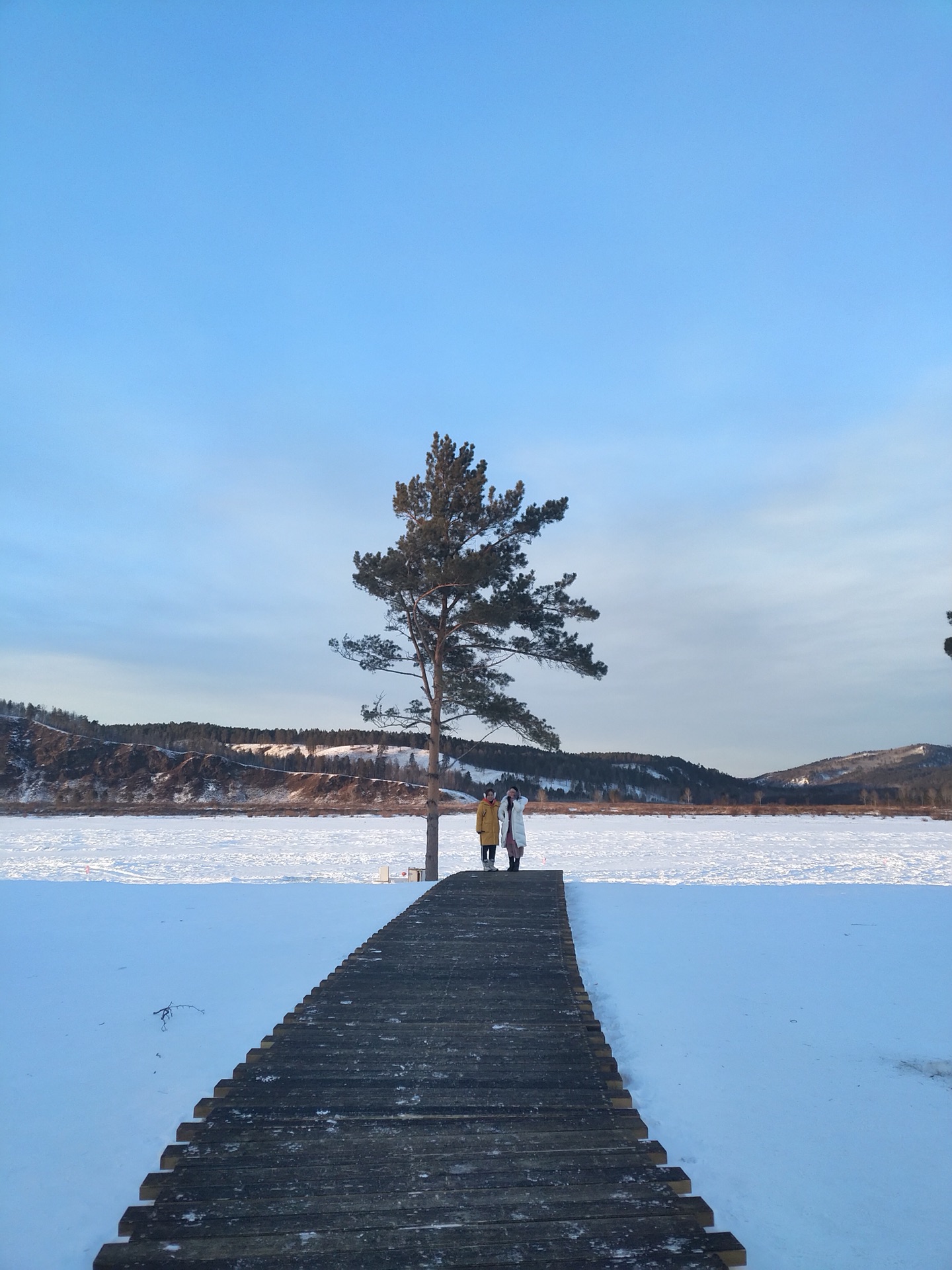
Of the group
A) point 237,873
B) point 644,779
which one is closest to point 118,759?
point 644,779

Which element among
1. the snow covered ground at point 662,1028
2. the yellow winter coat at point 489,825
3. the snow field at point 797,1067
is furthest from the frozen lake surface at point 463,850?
the snow field at point 797,1067

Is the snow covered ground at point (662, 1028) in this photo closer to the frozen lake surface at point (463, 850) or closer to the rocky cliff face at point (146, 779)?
the frozen lake surface at point (463, 850)

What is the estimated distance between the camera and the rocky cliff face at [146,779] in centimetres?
10162

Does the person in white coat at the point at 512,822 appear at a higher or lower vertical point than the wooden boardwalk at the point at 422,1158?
higher

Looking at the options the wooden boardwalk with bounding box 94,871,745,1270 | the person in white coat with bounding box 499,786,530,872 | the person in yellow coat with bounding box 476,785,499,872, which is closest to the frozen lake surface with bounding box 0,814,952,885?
the person in white coat with bounding box 499,786,530,872

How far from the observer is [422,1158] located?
482 cm

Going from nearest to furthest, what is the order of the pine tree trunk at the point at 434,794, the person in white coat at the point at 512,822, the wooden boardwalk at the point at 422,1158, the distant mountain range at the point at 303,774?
the wooden boardwalk at the point at 422,1158, the person in white coat at the point at 512,822, the pine tree trunk at the point at 434,794, the distant mountain range at the point at 303,774

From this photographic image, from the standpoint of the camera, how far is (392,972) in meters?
9.17

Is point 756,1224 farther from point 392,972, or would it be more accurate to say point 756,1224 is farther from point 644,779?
point 644,779

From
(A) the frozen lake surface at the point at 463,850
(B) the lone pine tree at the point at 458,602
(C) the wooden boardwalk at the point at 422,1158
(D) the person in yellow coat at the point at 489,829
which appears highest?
(B) the lone pine tree at the point at 458,602

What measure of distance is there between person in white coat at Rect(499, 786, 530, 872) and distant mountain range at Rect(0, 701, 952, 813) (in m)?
53.3

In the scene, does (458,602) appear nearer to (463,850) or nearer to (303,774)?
(463,850)

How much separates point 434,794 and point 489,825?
2.36 m

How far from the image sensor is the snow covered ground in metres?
5.51
